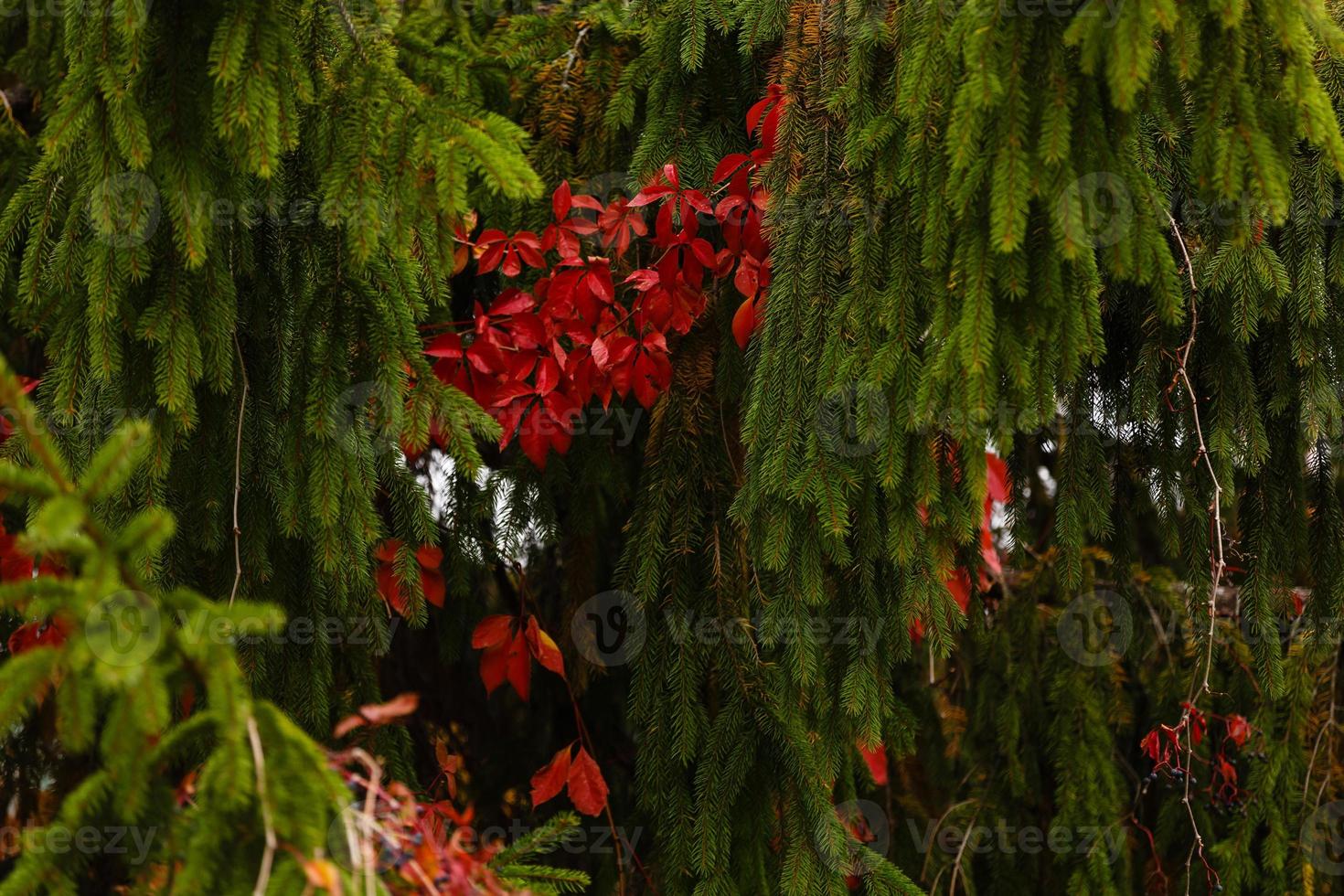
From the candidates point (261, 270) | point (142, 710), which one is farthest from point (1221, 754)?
point (142, 710)

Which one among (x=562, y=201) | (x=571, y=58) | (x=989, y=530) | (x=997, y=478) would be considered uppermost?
(x=571, y=58)

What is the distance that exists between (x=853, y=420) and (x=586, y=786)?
103 cm

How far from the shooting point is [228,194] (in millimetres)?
1812

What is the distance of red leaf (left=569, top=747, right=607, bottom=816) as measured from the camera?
8.11 feet

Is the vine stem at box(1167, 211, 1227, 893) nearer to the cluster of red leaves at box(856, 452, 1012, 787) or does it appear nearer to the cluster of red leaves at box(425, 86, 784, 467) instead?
the cluster of red leaves at box(856, 452, 1012, 787)

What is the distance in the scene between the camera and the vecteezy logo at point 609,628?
7.99 ft

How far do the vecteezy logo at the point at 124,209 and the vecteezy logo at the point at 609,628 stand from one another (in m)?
1.14

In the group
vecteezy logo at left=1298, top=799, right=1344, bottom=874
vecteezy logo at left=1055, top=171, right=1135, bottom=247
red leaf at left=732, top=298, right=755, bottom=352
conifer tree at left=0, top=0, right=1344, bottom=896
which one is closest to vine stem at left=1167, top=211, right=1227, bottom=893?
conifer tree at left=0, top=0, right=1344, bottom=896

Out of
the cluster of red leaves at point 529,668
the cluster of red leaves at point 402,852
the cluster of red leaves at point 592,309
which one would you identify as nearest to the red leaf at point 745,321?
the cluster of red leaves at point 592,309

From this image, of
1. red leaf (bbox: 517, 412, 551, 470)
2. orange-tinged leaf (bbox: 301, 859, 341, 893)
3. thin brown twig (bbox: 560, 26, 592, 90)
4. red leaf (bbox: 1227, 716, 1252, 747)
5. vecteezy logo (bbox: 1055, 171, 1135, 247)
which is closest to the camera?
orange-tinged leaf (bbox: 301, 859, 341, 893)

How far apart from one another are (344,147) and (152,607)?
82cm

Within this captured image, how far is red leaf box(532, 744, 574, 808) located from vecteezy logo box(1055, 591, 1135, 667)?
1366mm

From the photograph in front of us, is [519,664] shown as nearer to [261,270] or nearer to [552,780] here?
[552,780]

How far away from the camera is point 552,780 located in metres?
2.51
